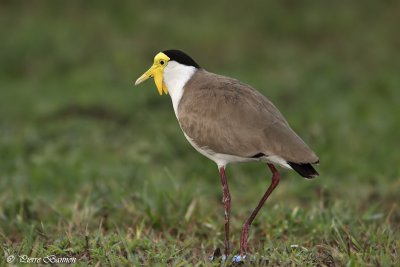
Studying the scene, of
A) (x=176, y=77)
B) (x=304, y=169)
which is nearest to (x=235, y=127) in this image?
(x=304, y=169)

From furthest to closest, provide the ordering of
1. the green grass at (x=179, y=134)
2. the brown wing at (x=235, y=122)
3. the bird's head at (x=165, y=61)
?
the bird's head at (x=165, y=61) → the green grass at (x=179, y=134) → the brown wing at (x=235, y=122)

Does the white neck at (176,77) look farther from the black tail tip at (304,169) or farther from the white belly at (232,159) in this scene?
the black tail tip at (304,169)

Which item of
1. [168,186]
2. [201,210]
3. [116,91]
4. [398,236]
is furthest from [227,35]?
[398,236]

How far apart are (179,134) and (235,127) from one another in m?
3.81

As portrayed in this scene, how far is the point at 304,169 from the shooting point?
14.3ft

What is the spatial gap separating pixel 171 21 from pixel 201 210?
7086mm

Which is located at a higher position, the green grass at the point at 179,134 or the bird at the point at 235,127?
the bird at the point at 235,127

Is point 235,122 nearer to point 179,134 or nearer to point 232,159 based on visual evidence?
point 232,159

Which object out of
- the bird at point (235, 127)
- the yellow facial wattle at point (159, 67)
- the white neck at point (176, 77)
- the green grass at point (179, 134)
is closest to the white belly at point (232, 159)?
the bird at point (235, 127)

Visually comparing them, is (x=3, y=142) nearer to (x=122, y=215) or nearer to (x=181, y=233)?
(x=122, y=215)

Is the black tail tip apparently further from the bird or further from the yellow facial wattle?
the yellow facial wattle

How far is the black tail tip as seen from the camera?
170 inches

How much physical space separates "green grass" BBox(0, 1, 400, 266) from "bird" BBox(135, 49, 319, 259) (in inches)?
21.2

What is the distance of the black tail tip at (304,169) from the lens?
432cm
